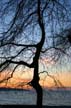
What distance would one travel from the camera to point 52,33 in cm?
1082

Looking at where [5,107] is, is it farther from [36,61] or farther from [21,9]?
[21,9]

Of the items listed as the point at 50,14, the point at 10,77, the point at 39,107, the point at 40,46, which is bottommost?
the point at 39,107

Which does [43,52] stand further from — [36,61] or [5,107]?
[5,107]

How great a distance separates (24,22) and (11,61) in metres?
1.08

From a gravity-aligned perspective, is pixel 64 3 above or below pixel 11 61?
above

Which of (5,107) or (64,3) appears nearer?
(64,3)

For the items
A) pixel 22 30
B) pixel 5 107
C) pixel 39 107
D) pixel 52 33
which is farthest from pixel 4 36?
pixel 5 107

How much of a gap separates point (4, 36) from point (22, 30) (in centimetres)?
50

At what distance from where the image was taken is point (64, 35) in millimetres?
11195

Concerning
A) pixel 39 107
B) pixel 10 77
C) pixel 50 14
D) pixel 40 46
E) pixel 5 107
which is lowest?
pixel 5 107

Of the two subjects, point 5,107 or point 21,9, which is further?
point 5,107

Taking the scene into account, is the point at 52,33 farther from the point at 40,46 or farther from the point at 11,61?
the point at 11,61

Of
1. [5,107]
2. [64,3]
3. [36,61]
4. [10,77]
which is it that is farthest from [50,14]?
[5,107]

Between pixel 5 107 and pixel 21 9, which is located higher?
pixel 21 9
